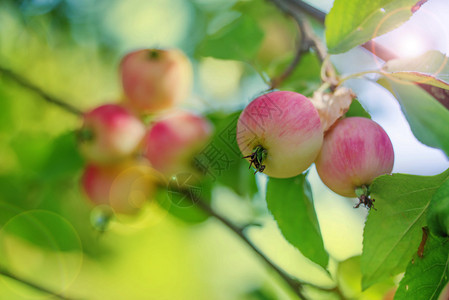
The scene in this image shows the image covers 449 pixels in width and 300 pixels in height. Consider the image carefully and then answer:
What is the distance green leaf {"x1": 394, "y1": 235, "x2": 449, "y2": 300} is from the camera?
0.67 meters

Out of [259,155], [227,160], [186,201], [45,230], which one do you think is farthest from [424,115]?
[45,230]

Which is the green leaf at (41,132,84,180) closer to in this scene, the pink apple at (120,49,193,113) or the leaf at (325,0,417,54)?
the pink apple at (120,49,193,113)

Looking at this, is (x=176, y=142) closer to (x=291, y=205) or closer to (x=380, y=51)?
(x=291, y=205)

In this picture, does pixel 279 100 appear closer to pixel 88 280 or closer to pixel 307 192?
pixel 307 192

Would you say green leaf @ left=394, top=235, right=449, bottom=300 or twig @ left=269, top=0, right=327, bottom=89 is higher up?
twig @ left=269, top=0, right=327, bottom=89

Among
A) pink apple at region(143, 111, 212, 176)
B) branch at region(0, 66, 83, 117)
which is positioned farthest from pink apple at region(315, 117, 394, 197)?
branch at region(0, 66, 83, 117)

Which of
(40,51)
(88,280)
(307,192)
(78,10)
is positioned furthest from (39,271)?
(307,192)

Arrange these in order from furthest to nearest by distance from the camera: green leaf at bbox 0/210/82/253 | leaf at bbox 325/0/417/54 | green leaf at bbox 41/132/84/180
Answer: green leaf at bbox 0/210/82/253 → green leaf at bbox 41/132/84/180 → leaf at bbox 325/0/417/54

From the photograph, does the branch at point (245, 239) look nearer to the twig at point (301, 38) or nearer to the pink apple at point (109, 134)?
the pink apple at point (109, 134)

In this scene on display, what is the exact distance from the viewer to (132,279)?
6.96 ft

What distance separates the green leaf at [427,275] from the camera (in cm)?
67

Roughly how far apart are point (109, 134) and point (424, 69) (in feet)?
2.68

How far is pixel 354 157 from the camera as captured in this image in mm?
757

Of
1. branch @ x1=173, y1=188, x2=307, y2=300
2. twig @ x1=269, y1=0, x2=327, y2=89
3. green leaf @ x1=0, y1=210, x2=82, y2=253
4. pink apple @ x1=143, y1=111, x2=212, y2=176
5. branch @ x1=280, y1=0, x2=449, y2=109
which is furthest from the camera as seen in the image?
green leaf @ x1=0, y1=210, x2=82, y2=253
